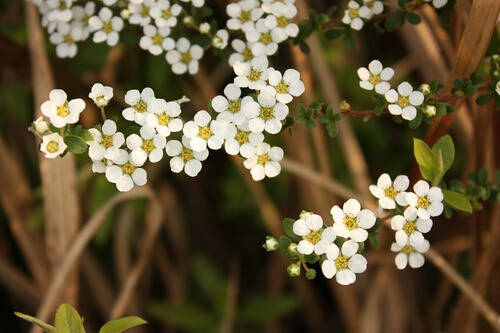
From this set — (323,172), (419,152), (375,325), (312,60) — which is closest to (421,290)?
(375,325)

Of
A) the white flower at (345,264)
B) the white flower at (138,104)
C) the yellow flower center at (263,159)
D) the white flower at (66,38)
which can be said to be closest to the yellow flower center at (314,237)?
the white flower at (345,264)

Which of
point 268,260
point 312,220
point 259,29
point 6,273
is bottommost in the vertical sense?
point 268,260

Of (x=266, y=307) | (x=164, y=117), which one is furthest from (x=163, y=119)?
(x=266, y=307)

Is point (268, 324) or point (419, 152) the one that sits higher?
point (419, 152)

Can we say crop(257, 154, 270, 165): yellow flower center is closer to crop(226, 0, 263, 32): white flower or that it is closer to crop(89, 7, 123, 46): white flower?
crop(226, 0, 263, 32): white flower

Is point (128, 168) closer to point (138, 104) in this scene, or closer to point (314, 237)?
point (138, 104)

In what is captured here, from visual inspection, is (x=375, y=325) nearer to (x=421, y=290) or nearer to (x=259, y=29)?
(x=421, y=290)
